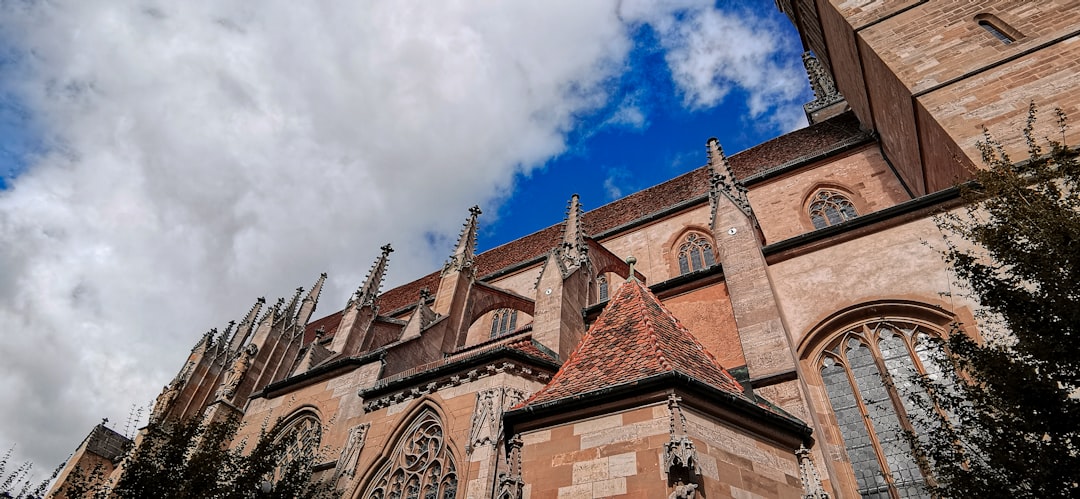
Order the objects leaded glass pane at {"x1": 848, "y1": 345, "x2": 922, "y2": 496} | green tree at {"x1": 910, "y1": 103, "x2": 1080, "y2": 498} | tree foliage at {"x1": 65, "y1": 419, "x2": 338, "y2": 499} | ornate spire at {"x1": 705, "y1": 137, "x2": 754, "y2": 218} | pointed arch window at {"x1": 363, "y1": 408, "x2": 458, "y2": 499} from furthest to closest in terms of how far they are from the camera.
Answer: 1. ornate spire at {"x1": 705, "y1": 137, "x2": 754, "y2": 218}
2. tree foliage at {"x1": 65, "y1": 419, "x2": 338, "y2": 499}
3. pointed arch window at {"x1": 363, "y1": 408, "x2": 458, "y2": 499}
4. leaded glass pane at {"x1": 848, "y1": 345, "x2": 922, "y2": 496}
5. green tree at {"x1": 910, "y1": 103, "x2": 1080, "y2": 498}

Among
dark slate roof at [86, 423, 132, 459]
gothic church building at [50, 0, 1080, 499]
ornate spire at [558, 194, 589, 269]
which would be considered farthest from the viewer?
dark slate roof at [86, 423, 132, 459]

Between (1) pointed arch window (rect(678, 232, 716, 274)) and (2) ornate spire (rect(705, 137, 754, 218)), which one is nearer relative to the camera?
(2) ornate spire (rect(705, 137, 754, 218))

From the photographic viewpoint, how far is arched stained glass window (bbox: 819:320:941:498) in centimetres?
639

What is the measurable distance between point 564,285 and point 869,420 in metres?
5.29

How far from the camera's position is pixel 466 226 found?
1528 centimetres

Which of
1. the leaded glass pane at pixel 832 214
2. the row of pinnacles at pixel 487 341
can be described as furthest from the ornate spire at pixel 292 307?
the leaded glass pane at pixel 832 214

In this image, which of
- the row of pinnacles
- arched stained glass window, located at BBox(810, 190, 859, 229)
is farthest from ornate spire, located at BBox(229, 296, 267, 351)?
arched stained glass window, located at BBox(810, 190, 859, 229)

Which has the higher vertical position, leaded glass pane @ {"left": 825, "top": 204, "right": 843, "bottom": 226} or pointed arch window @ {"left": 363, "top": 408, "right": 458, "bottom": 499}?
leaded glass pane @ {"left": 825, "top": 204, "right": 843, "bottom": 226}

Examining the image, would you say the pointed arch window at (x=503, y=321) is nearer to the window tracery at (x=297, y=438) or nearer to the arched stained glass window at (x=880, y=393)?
the window tracery at (x=297, y=438)

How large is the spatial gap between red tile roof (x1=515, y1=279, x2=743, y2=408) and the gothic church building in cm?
4

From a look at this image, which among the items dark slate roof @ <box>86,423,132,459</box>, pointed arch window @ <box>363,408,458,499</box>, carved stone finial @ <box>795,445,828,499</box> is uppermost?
dark slate roof @ <box>86,423,132,459</box>

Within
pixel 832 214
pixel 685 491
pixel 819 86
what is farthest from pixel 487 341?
pixel 819 86

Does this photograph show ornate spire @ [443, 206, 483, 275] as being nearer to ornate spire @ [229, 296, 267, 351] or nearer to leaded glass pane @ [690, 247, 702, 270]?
leaded glass pane @ [690, 247, 702, 270]

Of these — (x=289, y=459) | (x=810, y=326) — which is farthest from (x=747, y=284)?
(x=289, y=459)
